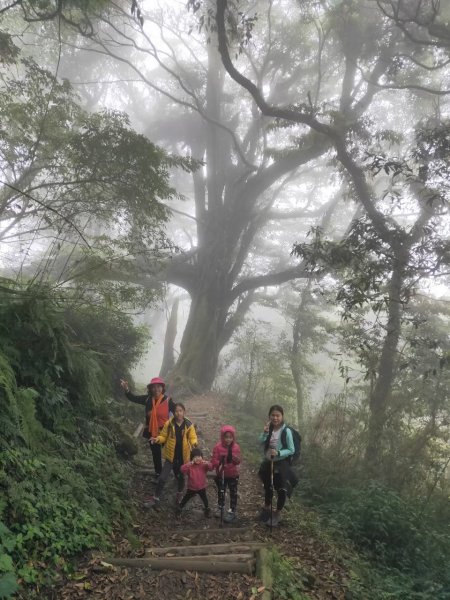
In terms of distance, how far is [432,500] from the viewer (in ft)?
25.0

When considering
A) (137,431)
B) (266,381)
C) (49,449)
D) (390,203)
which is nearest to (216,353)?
(266,381)

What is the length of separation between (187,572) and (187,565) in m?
0.06

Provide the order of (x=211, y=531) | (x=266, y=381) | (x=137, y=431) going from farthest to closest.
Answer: (x=266, y=381)
(x=137, y=431)
(x=211, y=531)

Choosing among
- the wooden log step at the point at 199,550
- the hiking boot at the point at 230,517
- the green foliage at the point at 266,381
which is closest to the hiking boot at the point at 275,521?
the hiking boot at the point at 230,517

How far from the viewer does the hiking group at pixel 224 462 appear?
582cm

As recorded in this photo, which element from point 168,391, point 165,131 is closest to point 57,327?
point 168,391

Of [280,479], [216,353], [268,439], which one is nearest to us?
[280,479]

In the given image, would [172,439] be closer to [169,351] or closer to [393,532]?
[393,532]

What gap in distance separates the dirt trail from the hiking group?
0.70ft

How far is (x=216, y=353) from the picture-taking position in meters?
18.7

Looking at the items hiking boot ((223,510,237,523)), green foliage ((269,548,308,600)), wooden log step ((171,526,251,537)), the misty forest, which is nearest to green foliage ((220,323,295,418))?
the misty forest

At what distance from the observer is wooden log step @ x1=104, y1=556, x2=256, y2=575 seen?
159 inches

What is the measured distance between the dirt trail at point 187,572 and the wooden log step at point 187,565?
0.05 meters

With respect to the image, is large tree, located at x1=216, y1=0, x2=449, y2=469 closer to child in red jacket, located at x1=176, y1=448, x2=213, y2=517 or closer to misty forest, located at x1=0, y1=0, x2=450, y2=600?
misty forest, located at x1=0, y1=0, x2=450, y2=600
